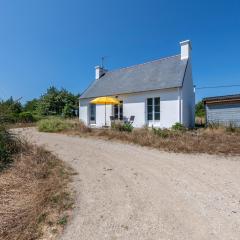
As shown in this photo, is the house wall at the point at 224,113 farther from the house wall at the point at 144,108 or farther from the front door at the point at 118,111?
the front door at the point at 118,111

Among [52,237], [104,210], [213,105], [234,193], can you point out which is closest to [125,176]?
[104,210]

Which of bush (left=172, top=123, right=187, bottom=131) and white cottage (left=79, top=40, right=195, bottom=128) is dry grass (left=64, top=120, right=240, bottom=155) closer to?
bush (left=172, top=123, right=187, bottom=131)

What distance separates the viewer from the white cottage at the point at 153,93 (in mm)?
15297

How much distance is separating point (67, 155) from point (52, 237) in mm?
5276

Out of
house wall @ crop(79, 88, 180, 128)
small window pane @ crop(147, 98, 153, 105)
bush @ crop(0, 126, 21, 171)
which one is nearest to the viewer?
bush @ crop(0, 126, 21, 171)

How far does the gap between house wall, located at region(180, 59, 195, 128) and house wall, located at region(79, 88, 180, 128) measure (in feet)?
1.74

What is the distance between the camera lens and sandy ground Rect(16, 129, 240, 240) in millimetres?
3184

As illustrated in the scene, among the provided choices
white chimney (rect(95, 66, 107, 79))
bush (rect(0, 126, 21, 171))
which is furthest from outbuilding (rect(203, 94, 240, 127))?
bush (rect(0, 126, 21, 171))

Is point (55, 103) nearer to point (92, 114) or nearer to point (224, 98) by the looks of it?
point (92, 114)

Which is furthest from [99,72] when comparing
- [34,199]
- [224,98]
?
[34,199]

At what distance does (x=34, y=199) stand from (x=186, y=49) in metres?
15.4

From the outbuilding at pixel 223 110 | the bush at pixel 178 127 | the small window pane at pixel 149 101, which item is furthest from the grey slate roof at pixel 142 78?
the outbuilding at pixel 223 110

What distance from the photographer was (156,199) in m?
4.27

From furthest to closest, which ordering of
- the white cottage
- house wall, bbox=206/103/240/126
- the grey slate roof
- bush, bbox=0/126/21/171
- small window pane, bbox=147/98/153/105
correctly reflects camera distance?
small window pane, bbox=147/98/153/105 → the grey slate roof → the white cottage → house wall, bbox=206/103/240/126 → bush, bbox=0/126/21/171
